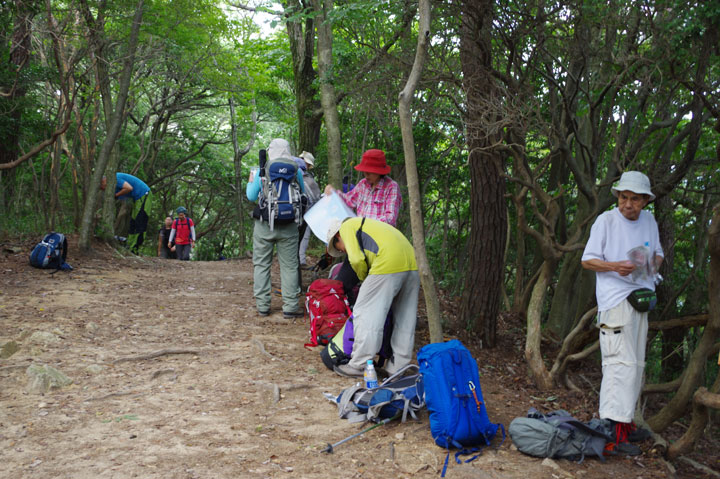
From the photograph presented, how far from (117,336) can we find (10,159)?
599 centimetres

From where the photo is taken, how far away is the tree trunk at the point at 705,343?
4234 mm

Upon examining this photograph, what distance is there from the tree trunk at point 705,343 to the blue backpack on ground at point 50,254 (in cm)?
820

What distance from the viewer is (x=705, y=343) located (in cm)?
462

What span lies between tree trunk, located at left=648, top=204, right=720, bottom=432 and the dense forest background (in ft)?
0.05

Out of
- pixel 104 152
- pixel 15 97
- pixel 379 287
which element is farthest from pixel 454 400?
pixel 15 97

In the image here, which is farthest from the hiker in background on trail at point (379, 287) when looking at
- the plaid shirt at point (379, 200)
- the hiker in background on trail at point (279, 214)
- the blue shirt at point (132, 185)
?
the blue shirt at point (132, 185)

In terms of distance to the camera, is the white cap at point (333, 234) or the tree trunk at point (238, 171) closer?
the white cap at point (333, 234)

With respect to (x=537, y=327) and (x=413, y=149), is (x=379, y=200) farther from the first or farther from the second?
(x=537, y=327)

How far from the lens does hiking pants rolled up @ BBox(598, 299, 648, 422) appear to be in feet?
14.2

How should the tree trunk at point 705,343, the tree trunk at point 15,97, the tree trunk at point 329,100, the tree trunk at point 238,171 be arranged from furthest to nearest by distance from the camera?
the tree trunk at point 238,171 → the tree trunk at point 15,97 → the tree trunk at point 329,100 → the tree trunk at point 705,343

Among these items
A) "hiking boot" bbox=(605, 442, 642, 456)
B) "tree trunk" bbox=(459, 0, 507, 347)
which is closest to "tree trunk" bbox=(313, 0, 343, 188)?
"tree trunk" bbox=(459, 0, 507, 347)

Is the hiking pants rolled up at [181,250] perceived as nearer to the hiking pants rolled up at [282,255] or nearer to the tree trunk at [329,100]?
the tree trunk at [329,100]

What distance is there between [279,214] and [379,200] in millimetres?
1178

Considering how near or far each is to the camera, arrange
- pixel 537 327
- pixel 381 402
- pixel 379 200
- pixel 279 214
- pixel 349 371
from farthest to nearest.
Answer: pixel 279 214 < pixel 379 200 < pixel 537 327 < pixel 349 371 < pixel 381 402
